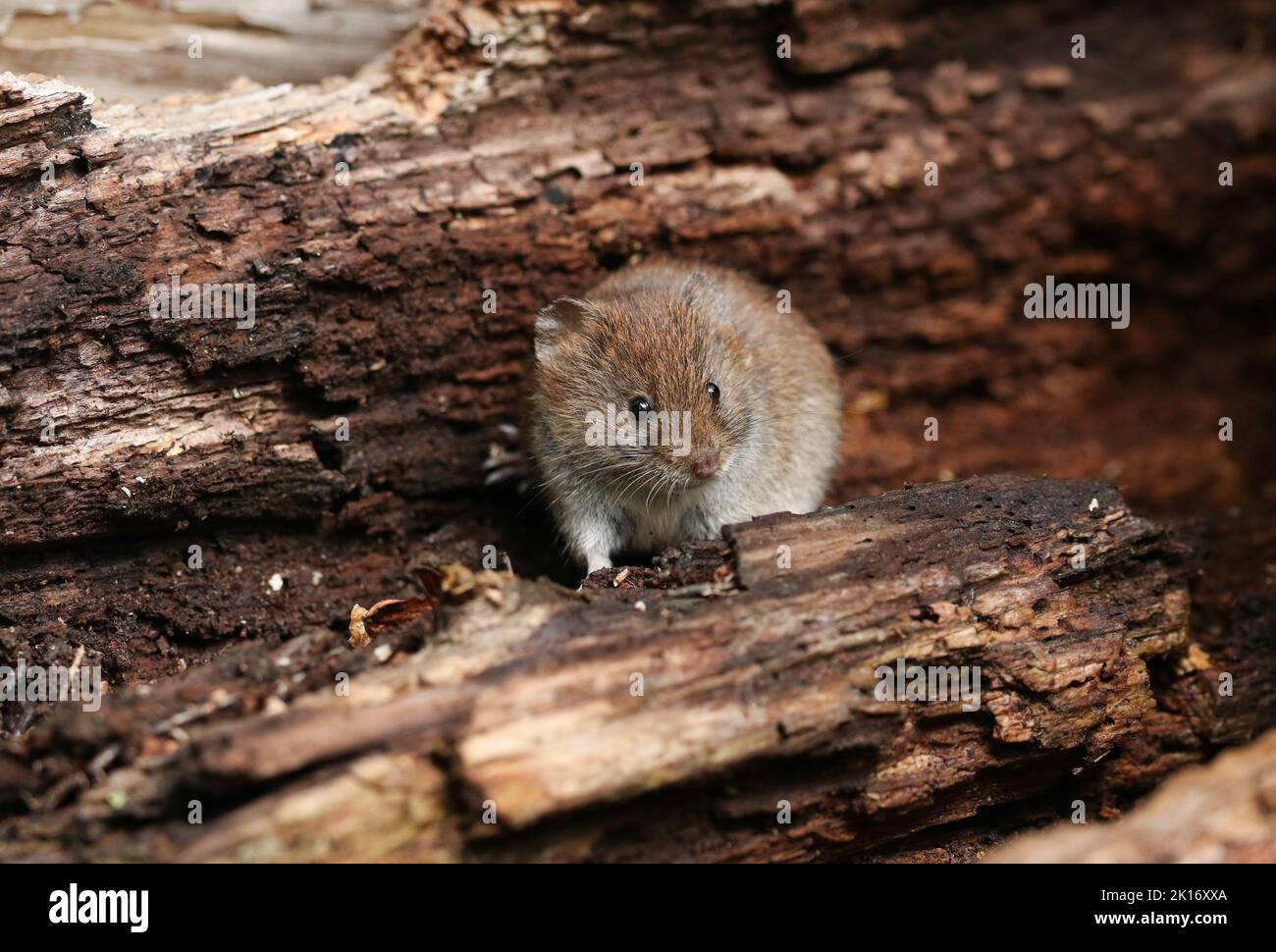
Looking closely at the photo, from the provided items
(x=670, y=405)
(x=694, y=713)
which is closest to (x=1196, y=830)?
(x=694, y=713)

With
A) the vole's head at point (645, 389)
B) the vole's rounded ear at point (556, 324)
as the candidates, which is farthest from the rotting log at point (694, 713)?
the vole's rounded ear at point (556, 324)

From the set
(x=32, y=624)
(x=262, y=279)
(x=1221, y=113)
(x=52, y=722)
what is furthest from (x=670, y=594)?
(x=1221, y=113)

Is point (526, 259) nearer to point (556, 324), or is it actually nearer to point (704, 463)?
point (556, 324)

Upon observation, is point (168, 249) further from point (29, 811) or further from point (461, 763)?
point (461, 763)

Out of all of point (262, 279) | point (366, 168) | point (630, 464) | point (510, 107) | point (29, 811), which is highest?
point (510, 107)

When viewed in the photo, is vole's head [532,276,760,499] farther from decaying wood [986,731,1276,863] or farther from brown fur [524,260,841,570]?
decaying wood [986,731,1276,863]

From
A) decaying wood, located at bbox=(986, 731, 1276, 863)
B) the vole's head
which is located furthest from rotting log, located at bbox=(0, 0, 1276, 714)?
decaying wood, located at bbox=(986, 731, 1276, 863)
